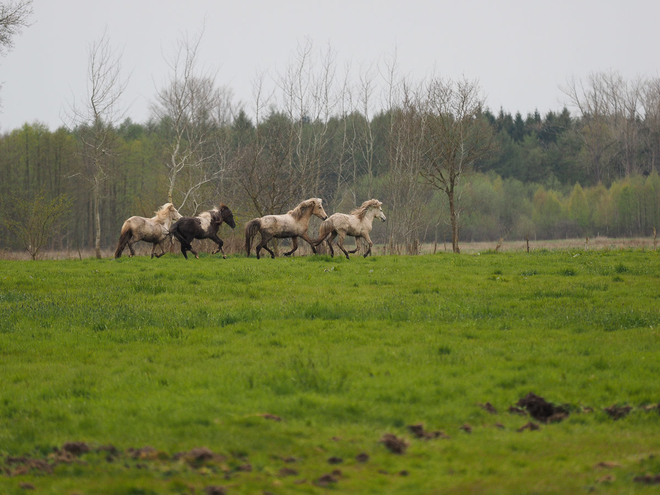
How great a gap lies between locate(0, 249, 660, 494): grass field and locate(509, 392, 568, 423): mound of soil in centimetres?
4

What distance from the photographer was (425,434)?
6.23 metres

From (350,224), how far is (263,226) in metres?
3.49

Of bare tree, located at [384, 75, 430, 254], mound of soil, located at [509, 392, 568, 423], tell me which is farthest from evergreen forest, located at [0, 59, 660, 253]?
mound of soil, located at [509, 392, 568, 423]

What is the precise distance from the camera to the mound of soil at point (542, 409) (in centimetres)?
675

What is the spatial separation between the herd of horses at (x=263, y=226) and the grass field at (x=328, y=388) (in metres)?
7.96

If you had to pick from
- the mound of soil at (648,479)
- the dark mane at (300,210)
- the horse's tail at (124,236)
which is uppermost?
the dark mane at (300,210)

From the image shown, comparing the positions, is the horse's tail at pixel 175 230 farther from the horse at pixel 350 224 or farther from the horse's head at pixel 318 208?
the horse at pixel 350 224

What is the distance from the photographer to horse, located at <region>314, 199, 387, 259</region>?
23797 millimetres

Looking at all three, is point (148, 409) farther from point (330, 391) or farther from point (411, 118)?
point (411, 118)

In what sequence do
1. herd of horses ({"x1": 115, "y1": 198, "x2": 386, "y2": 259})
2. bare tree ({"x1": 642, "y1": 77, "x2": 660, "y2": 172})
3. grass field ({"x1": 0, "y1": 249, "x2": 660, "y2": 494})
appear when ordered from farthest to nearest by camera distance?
1. bare tree ({"x1": 642, "y1": 77, "x2": 660, "y2": 172})
2. herd of horses ({"x1": 115, "y1": 198, "x2": 386, "y2": 259})
3. grass field ({"x1": 0, "y1": 249, "x2": 660, "y2": 494})

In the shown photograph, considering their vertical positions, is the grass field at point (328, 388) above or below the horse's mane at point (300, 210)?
below

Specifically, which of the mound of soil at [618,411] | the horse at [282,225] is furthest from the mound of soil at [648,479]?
the horse at [282,225]

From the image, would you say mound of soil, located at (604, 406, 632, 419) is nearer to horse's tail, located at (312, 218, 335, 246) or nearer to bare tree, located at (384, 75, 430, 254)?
horse's tail, located at (312, 218, 335, 246)

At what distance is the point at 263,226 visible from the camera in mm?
23062
